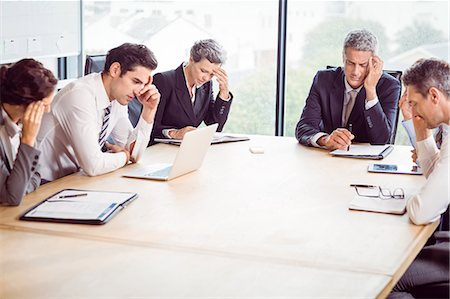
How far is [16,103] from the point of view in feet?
9.16

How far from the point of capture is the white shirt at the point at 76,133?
3229mm

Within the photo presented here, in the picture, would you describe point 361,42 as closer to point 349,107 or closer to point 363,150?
point 349,107

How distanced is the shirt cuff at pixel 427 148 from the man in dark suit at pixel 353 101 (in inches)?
27.5

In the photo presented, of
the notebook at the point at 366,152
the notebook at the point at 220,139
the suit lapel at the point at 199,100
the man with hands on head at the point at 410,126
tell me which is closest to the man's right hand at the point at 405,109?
the man with hands on head at the point at 410,126

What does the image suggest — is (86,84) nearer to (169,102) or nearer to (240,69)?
(169,102)

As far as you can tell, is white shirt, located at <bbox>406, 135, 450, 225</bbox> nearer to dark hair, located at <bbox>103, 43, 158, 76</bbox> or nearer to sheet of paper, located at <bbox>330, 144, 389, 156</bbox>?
sheet of paper, located at <bbox>330, 144, 389, 156</bbox>

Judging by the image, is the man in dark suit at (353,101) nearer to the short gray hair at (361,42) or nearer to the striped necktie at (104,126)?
the short gray hair at (361,42)

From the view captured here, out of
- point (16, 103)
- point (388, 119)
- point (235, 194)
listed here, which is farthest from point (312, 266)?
point (388, 119)

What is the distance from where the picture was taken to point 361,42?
4.09 meters

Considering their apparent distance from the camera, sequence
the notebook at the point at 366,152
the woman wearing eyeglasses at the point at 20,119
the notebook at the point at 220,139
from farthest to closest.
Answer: the notebook at the point at 220,139
the notebook at the point at 366,152
the woman wearing eyeglasses at the point at 20,119

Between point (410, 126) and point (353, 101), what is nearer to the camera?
point (410, 126)

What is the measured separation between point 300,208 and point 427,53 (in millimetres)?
3335

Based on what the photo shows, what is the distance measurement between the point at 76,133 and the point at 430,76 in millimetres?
1448

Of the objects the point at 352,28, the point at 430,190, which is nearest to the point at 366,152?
the point at 430,190
